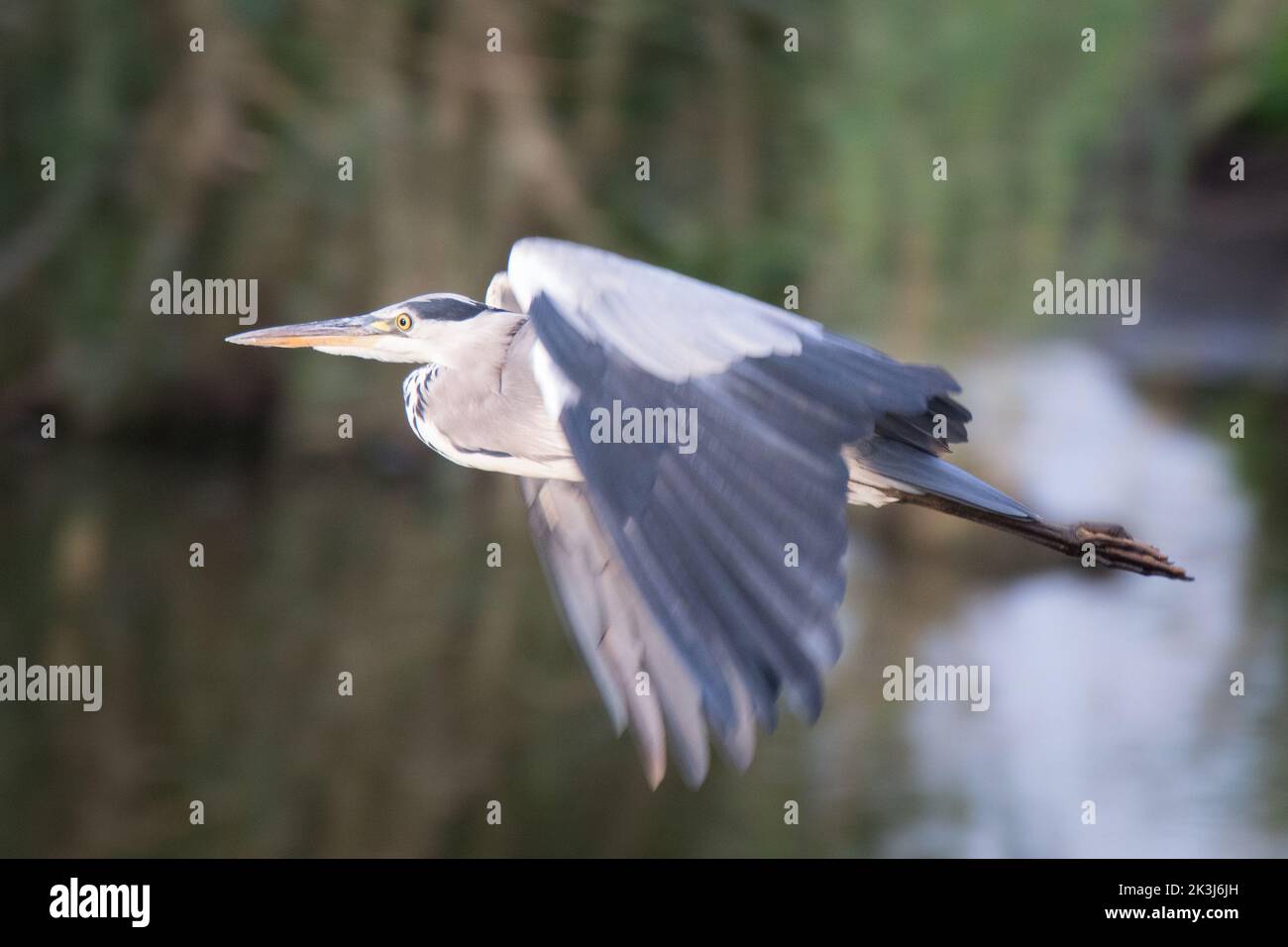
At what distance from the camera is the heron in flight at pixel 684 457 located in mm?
2098

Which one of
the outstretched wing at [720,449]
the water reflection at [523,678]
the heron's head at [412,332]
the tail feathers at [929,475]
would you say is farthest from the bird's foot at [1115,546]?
the water reflection at [523,678]

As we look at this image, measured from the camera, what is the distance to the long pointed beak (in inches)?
110

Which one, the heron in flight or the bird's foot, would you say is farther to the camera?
the bird's foot

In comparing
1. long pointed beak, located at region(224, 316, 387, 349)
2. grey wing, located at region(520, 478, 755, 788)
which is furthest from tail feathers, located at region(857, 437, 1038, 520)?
long pointed beak, located at region(224, 316, 387, 349)

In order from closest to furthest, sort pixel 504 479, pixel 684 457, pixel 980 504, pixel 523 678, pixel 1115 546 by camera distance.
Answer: pixel 684 457
pixel 980 504
pixel 1115 546
pixel 523 678
pixel 504 479

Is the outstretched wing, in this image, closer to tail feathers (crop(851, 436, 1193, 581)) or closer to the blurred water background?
tail feathers (crop(851, 436, 1193, 581))

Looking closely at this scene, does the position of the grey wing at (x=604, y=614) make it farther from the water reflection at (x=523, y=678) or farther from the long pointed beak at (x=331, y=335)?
the water reflection at (x=523, y=678)

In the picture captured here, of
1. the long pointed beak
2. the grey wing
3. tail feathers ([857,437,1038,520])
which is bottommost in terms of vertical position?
the grey wing

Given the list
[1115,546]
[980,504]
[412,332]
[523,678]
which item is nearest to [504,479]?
[523,678]

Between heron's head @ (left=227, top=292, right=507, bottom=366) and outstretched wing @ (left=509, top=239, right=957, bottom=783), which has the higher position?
heron's head @ (left=227, top=292, right=507, bottom=366)

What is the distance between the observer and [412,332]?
9.21 feet

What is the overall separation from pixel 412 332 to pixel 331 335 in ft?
0.41

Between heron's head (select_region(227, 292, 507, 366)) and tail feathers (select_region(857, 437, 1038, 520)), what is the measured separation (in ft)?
1.98

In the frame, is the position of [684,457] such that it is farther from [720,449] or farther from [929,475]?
[929,475]
